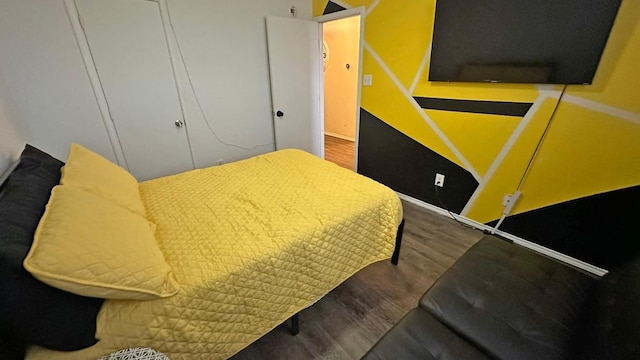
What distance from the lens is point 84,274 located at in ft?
2.49

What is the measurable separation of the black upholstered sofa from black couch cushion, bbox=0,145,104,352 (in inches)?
37.2

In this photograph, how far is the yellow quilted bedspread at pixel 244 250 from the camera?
912 mm

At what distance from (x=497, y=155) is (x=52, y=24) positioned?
371 cm

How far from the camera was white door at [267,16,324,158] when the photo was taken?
9.87ft

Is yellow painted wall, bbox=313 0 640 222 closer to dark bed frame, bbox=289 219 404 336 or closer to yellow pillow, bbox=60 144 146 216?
dark bed frame, bbox=289 219 404 336

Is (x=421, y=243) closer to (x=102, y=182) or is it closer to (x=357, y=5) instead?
(x=102, y=182)

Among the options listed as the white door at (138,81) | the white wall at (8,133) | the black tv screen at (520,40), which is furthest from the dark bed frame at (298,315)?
the white door at (138,81)

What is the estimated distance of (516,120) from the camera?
1945 mm

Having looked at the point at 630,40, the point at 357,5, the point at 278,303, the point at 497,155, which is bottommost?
the point at 278,303

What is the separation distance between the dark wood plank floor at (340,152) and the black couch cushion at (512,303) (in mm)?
2778

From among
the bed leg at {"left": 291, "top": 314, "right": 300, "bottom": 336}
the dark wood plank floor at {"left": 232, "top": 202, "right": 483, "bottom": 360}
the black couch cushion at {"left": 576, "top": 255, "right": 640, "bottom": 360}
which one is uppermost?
the black couch cushion at {"left": 576, "top": 255, "right": 640, "bottom": 360}

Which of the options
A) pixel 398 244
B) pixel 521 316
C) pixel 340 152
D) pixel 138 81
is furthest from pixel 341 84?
pixel 521 316

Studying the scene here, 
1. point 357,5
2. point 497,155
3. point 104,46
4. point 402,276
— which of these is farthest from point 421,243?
point 104,46

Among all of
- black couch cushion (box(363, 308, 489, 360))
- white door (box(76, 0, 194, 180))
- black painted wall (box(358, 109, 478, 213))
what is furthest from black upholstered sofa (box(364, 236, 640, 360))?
white door (box(76, 0, 194, 180))
